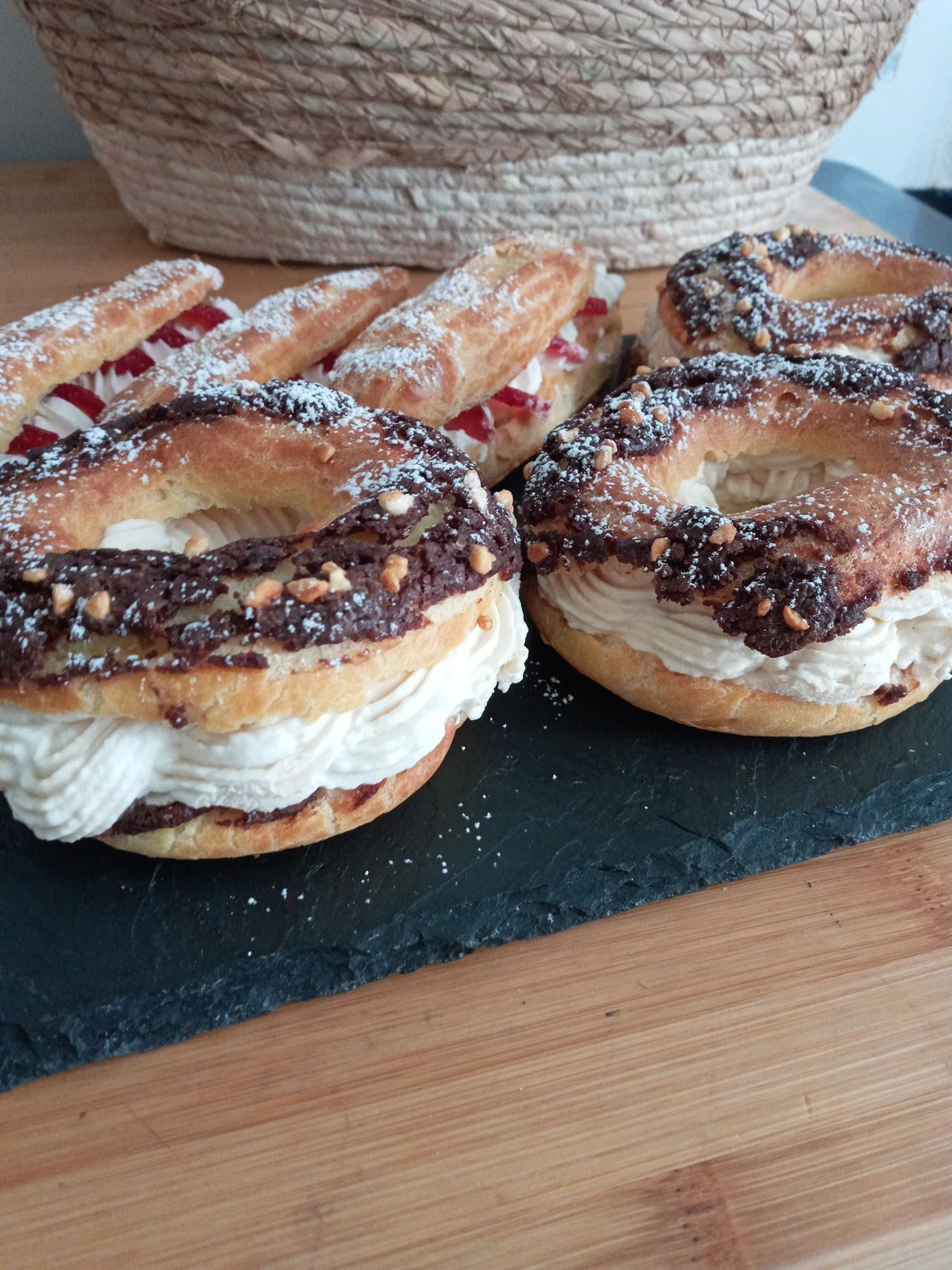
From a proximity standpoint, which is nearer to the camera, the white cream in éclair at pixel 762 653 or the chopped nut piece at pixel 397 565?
the chopped nut piece at pixel 397 565

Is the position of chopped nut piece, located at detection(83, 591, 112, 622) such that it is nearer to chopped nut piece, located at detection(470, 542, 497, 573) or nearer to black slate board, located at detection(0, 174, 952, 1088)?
black slate board, located at detection(0, 174, 952, 1088)

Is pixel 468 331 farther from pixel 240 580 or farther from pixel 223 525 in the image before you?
pixel 240 580

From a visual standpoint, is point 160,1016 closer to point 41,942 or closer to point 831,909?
point 41,942

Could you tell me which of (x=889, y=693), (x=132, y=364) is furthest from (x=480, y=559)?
(x=132, y=364)

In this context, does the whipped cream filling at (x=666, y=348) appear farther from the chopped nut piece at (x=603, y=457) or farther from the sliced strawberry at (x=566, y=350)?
the chopped nut piece at (x=603, y=457)

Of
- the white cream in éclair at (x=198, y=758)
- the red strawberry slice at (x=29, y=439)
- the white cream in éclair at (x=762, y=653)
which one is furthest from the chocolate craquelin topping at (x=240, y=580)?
the red strawberry slice at (x=29, y=439)

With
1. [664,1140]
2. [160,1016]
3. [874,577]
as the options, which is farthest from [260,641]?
[874,577]
